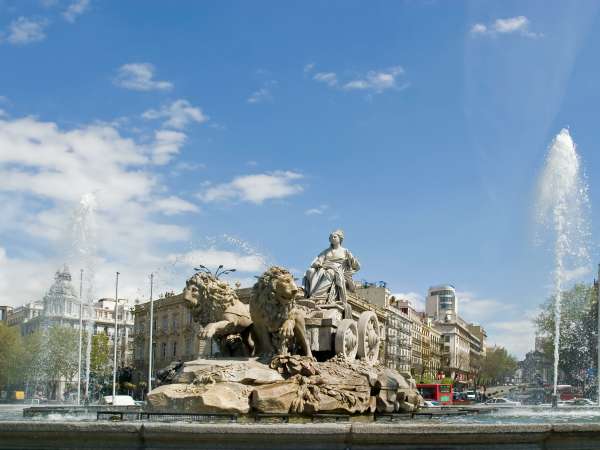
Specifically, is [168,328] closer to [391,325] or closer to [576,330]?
[576,330]

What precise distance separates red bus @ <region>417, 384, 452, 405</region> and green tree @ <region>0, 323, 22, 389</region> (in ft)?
120

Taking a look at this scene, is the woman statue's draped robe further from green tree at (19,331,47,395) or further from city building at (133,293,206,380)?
green tree at (19,331,47,395)

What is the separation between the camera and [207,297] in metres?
15.1

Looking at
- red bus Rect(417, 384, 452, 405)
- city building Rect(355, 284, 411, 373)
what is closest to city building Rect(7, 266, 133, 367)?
red bus Rect(417, 384, 452, 405)

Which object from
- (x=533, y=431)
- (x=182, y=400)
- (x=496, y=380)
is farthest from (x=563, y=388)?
(x=496, y=380)

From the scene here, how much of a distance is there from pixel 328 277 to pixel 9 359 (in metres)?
57.8

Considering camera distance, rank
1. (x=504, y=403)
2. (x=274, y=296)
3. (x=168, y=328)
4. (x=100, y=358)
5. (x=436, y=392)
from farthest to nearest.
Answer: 1. (x=100, y=358)
2. (x=168, y=328)
3. (x=436, y=392)
4. (x=504, y=403)
5. (x=274, y=296)

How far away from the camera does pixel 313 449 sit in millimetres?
6957

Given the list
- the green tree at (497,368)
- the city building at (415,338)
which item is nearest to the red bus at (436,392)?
the city building at (415,338)

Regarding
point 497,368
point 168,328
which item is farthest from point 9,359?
point 497,368

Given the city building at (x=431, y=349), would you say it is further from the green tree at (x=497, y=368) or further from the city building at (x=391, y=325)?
the green tree at (x=497, y=368)

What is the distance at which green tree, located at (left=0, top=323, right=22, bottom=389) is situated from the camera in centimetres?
6762

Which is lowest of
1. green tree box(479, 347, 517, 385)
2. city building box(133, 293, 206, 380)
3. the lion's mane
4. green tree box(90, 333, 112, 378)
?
green tree box(479, 347, 517, 385)

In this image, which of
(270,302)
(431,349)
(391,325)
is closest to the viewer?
(270,302)
